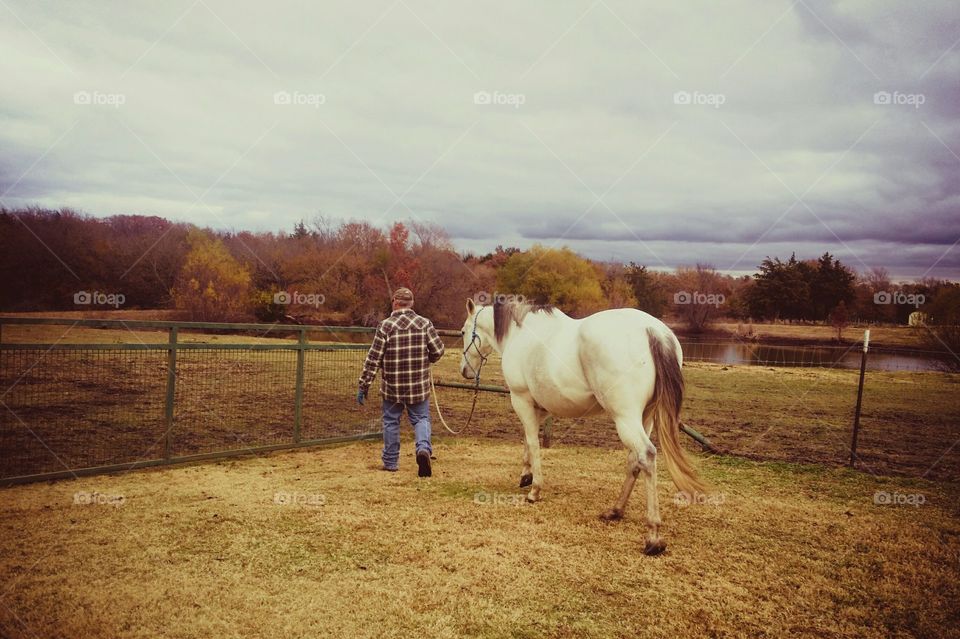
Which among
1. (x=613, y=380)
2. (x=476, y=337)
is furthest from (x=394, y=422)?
(x=613, y=380)

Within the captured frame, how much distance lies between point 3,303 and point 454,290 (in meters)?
34.8

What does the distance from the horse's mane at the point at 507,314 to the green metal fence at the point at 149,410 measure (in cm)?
139

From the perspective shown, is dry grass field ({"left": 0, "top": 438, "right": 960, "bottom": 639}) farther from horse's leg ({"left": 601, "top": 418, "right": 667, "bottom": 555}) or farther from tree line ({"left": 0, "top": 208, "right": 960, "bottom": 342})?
tree line ({"left": 0, "top": 208, "right": 960, "bottom": 342})

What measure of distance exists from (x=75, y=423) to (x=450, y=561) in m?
6.86

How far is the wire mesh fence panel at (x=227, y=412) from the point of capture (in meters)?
7.65

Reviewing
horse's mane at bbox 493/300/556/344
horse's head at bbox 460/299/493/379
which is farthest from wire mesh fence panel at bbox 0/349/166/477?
horse's mane at bbox 493/300/556/344

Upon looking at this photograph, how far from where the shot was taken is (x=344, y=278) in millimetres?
49969

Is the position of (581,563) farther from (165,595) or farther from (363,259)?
(363,259)

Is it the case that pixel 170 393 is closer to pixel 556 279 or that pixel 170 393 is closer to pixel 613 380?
pixel 613 380

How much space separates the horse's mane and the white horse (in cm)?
2

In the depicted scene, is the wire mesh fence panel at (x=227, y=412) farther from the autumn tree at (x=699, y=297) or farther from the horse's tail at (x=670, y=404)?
the autumn tree at (x=699, y=297)

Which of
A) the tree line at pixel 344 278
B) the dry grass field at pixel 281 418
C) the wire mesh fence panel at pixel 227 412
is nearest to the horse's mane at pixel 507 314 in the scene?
the wire mesh fence panel at pixel 227 412

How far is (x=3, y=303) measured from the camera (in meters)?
40.3

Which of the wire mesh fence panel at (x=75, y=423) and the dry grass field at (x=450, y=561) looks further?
the wire mesh fence panel at (x=75, y=423)
